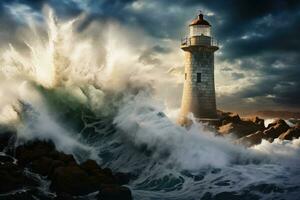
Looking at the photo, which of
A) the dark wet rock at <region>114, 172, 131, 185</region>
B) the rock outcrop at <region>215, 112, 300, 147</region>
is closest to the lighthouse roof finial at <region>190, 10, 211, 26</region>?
the rock outcrop at <region>215, 112, 300, 147</region>

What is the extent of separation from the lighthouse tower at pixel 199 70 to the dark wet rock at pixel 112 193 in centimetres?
708

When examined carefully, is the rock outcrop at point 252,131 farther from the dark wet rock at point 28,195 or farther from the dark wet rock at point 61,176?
the dark wet rock at point 28,195

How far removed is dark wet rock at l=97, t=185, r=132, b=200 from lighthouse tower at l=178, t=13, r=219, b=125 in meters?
7.08

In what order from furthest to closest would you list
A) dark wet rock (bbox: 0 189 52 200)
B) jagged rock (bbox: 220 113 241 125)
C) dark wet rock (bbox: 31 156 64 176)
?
jagged rock (bbox: 220 113 241 125)
dark wet rock (bbox: 31 156 64 176)
dark wet rock (bbox: 0 189 52 200)

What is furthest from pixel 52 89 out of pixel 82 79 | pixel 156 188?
pixel 156 188

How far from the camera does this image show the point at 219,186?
467 inches

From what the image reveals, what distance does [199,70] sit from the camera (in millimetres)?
17047

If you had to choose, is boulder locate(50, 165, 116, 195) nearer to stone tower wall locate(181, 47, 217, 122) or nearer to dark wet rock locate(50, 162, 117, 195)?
dark wet rock locate(50, 162, 117, 195)

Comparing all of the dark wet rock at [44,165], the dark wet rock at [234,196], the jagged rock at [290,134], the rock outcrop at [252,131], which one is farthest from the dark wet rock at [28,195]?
the jagged rock at [290,134]

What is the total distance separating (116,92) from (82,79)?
129 centimetres

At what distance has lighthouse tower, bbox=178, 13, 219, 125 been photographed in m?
17.0

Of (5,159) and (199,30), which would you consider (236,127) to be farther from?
(5,159)

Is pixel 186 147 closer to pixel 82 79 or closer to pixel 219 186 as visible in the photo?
pixel 219 186

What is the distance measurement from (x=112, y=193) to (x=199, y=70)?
762cm
